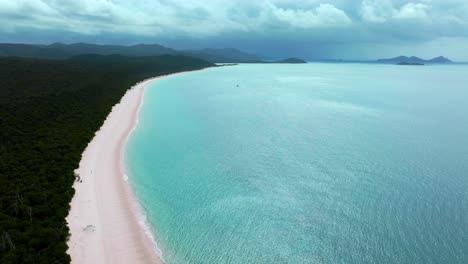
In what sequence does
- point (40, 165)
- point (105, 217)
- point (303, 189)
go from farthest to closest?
point (303, 189) < point (40, 165) < point (105, 217)

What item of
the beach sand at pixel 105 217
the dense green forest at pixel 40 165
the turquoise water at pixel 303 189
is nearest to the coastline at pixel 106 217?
the beach sand at pixel 105 217

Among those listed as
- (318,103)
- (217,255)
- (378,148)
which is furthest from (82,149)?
(318,103)

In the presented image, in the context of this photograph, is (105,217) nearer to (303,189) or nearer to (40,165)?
(40,165)

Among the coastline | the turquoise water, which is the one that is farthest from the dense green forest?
the turquoise water

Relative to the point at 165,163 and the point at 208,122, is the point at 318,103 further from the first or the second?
the point at 165,163

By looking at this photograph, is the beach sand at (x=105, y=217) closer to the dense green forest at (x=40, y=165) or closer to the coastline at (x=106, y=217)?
the coastline at (x=106, y=217)

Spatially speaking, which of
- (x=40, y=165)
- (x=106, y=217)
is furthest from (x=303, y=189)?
(x=40, y=165)

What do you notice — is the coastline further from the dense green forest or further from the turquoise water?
the turquoise water
